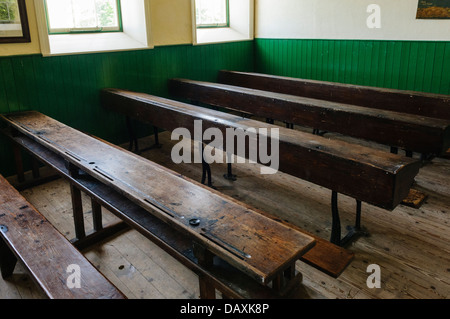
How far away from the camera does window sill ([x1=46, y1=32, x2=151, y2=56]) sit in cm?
426

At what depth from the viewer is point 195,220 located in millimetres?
1743

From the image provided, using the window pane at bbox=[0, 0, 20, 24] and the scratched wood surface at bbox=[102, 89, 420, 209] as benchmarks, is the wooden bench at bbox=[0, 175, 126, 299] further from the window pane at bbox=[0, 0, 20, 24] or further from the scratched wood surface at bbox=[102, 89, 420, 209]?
the window pane at bbox=[0, 0, 20, 24]

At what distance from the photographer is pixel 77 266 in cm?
172

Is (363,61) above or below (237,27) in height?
below

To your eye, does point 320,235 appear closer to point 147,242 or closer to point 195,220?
point 147,242

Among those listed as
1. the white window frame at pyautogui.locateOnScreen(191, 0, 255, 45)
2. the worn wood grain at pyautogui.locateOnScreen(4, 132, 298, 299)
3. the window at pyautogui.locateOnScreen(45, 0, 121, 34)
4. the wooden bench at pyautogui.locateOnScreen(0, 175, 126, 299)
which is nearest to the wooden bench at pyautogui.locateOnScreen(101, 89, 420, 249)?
the worn wood grain at pyautogui.locateOnScreen(4, 132, 298, 299)

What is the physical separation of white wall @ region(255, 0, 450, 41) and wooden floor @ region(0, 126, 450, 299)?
193 cm

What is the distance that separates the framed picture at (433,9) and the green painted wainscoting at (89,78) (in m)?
2.84

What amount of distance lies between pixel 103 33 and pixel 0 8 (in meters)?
1.37

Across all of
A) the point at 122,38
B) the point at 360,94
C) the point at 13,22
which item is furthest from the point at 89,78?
the point at 360,94

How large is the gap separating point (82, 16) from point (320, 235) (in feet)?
12.6

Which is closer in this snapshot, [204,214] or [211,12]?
[204,214]

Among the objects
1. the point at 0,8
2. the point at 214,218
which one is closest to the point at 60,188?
the point at 0,8

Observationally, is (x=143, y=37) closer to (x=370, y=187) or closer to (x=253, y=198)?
(x=253, y=198)
